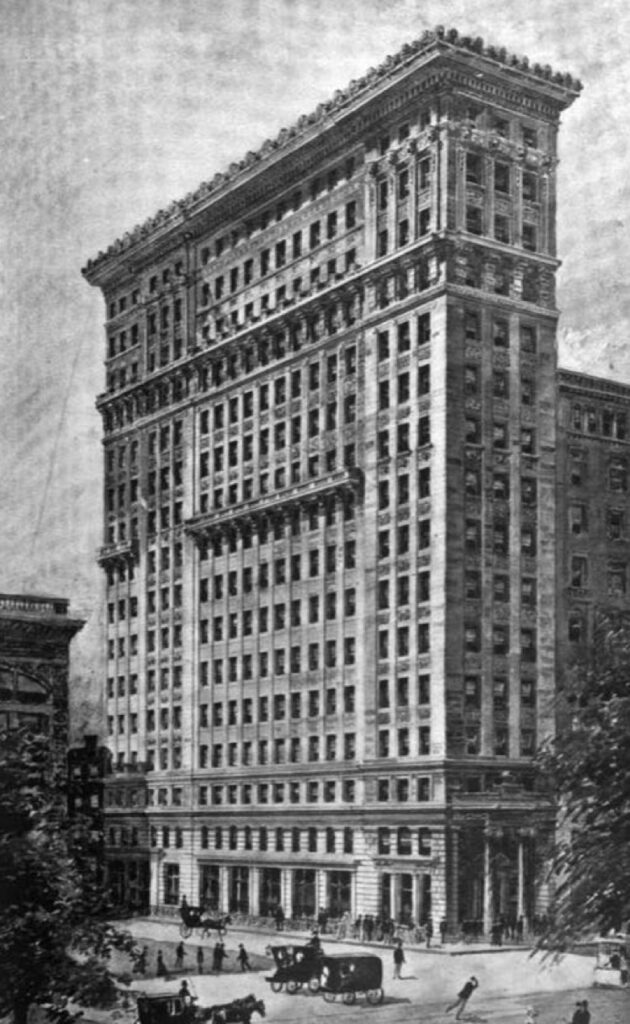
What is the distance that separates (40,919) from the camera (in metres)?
20.0

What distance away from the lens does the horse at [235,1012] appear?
2192 centimetres

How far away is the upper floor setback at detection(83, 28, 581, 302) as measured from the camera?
944 inches

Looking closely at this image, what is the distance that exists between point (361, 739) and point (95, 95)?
20.3m

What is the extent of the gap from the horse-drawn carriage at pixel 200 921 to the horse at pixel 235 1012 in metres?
7.66

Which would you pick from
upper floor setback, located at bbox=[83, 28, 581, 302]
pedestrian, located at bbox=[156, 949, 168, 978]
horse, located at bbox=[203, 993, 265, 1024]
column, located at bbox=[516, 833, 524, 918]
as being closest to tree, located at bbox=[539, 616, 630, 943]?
horse, located at bbox=[203, 993, 265, 1024]

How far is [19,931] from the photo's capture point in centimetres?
1981

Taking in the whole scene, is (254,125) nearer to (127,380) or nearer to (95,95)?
(95,95)

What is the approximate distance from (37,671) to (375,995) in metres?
11.3

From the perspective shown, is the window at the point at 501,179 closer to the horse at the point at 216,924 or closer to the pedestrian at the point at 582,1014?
the horse at the point at 216,924

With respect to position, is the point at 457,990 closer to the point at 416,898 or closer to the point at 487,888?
the point at 487,888

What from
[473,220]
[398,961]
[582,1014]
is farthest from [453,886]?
[473,220]

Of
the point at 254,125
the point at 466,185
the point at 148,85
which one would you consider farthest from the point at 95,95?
the point at 466,185

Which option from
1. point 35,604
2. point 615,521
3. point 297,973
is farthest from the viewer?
point 615,521

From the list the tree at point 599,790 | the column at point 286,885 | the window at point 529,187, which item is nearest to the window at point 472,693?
the column at point 286,885
